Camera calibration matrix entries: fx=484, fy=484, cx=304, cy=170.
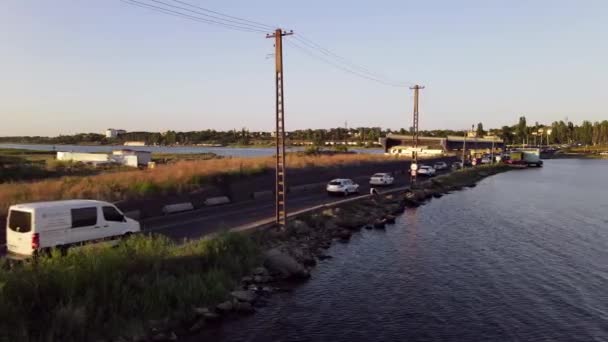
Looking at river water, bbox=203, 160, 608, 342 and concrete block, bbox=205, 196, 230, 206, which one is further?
concrete block, bbox=205, 196, 230, 206

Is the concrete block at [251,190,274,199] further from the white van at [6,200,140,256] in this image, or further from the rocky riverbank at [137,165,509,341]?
the white van at [6,200,140,256]

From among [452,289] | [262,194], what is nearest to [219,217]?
[262,194]

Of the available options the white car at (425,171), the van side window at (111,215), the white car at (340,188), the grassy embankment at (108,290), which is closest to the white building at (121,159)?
the white car at (340,188)

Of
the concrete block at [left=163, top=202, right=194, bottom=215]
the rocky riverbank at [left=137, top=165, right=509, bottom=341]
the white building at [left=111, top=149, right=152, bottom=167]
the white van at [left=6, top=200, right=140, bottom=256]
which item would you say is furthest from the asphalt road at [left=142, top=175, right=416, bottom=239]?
the white building at [left=111, top=149, right=152, bottom=167]

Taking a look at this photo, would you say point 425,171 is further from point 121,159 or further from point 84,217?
point 84,217

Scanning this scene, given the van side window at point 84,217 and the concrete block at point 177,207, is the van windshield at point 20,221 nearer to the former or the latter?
the van side window at point 84,217
